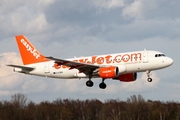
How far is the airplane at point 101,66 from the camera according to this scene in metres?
61.7

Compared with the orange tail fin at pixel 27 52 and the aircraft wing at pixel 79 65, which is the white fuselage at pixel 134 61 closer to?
the aircraft wing at pixel 79 65

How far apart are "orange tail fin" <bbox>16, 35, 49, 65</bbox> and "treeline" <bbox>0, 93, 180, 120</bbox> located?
50.2 metres

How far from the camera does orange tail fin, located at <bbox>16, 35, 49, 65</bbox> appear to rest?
7006 centimetres

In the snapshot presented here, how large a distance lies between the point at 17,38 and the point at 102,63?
1636 cm

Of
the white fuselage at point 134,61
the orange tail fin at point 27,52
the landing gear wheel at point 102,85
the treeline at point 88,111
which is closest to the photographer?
the white fuselage at point 134,61

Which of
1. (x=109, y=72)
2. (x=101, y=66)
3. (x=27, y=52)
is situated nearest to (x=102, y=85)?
(x=101, y=66)

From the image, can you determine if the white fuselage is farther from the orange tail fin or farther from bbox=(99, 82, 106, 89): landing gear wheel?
the orange tail fin

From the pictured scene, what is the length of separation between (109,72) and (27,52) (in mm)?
15608

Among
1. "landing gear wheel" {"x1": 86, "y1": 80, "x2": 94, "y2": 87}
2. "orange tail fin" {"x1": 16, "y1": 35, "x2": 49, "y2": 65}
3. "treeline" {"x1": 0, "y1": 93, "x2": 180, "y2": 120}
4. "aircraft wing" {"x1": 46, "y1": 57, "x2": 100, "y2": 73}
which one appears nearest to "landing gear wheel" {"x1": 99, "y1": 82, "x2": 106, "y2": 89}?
"landing gear wheel" {"x1": 86, "y1": 80, "x2": 94, "y2": 87}

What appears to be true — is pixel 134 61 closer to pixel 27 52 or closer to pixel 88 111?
pixel 27 52

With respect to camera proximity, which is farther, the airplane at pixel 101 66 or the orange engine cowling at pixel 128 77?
the orange engine cowling at pixel 128 77

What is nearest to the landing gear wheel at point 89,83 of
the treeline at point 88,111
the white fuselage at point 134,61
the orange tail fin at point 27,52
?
the white fuselage at point 134,61

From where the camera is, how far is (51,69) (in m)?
66.8

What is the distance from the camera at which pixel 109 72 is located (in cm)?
6159
